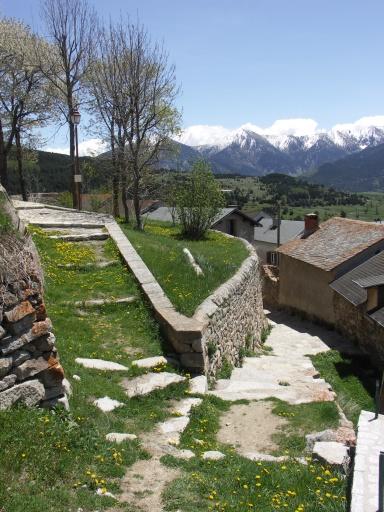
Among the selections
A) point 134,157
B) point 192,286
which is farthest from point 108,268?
point 134,157

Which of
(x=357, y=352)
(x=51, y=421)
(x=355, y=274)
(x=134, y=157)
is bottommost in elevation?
(x=357, y=352)

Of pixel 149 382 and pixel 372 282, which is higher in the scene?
pixel 149 382

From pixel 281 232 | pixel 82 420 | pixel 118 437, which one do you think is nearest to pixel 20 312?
pixel 82 420

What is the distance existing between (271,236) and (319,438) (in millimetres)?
51294

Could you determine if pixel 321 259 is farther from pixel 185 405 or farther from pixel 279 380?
pixel 185 405

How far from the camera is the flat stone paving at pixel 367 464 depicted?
4482 millimetres

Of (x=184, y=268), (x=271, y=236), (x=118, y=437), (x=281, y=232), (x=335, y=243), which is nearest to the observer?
(x=118, y=437)

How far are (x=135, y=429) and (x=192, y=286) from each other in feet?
17.6

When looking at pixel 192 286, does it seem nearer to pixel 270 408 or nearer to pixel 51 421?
pixel 270 408

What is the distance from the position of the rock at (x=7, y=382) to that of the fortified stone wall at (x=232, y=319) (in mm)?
3837

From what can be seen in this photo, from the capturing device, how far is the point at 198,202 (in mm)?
22594

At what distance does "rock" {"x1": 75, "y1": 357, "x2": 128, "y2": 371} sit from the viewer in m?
7.60

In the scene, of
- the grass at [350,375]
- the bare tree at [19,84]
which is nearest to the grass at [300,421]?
the grass at [350,375]

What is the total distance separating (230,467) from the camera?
17.8ft
